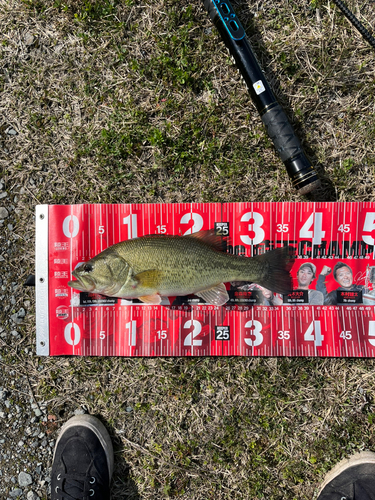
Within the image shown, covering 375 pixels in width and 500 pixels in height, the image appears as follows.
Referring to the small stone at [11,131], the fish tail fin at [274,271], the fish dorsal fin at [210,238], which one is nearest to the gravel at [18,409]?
the small stone at [11,131]

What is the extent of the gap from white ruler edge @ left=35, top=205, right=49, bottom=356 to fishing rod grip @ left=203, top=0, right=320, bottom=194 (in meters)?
2.51

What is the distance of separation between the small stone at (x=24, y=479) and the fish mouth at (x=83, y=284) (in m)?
2.23

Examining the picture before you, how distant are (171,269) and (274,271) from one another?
102 cm

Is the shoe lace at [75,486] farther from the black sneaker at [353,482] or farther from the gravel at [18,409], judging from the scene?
the black sneaker at [353,482]

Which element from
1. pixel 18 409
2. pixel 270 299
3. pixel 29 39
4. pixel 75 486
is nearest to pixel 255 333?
pixel 270 299

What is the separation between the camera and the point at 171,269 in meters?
3.05

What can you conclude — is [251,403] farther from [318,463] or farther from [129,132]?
[129,132]

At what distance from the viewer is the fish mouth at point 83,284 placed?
312cm

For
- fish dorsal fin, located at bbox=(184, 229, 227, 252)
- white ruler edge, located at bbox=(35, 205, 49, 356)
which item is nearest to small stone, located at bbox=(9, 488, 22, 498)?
white ruler edge, located at bbox=(35, 205, 49, 356)

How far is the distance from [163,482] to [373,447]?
224 cm

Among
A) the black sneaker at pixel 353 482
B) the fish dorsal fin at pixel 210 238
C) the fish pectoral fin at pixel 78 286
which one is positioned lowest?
the black sneaker at pixel 353 482

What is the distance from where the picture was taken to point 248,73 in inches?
126

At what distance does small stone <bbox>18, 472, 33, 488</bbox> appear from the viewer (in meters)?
3.54

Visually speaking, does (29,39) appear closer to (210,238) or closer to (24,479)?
(210,238)
